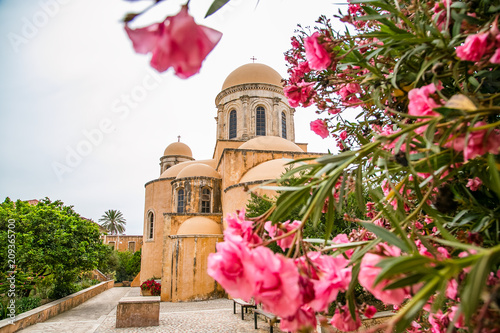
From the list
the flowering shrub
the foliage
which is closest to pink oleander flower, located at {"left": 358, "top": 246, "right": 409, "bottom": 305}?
the flowering shrub

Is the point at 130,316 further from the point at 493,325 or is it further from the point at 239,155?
the point at 493,325

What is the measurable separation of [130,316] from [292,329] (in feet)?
35.9

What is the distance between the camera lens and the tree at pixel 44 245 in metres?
10.9

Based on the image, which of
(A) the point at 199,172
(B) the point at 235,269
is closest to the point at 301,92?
(B) the point at 235,269

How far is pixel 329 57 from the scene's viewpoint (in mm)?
1771

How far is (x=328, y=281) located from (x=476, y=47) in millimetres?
1045

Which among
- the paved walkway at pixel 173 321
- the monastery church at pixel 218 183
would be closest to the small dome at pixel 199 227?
the monastery church at pixel 218 183

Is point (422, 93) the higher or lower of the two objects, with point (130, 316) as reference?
higher

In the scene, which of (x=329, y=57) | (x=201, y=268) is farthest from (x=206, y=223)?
(x=329, y=57)

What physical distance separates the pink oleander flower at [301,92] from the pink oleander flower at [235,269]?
1.73 meters

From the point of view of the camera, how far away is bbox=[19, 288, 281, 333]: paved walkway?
9.38 meters

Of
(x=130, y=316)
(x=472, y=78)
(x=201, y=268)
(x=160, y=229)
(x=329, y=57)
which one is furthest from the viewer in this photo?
(x=160, y=229)

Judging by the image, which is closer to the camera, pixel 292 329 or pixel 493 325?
pixel 493 325

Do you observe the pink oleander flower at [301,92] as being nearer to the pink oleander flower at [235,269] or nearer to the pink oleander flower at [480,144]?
the pink oleander flower at [480,144]
